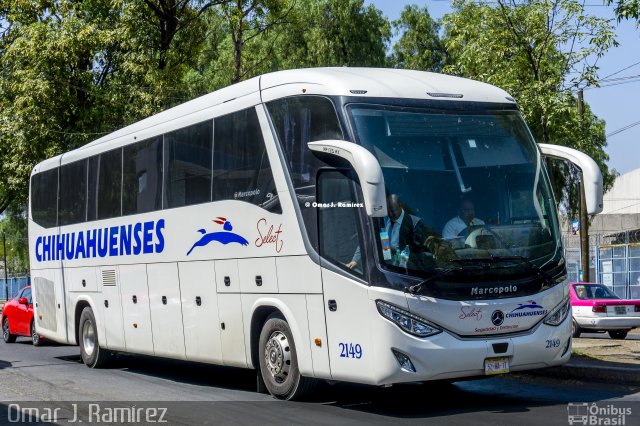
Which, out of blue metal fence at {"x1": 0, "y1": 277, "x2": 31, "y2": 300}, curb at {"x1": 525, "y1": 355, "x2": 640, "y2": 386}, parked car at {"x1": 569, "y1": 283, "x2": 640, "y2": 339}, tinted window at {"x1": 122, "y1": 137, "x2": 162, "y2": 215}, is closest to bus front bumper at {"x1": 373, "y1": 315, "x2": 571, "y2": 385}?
curb at {"x1": 525, "y1": 355, "x2": 640, "y2": 386}

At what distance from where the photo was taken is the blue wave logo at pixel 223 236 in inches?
488

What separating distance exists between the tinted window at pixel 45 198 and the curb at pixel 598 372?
32.5 ft

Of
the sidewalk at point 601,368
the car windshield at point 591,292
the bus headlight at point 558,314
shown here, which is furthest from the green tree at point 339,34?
the bus headlight at point 558,314

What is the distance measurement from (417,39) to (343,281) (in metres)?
46.3

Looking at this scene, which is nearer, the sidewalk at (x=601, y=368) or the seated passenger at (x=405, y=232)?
the seated passenger at (x=405, y=232)

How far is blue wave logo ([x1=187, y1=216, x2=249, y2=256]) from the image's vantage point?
12.4m

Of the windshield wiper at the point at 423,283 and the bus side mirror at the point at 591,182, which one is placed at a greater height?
Result: the bus side mirror at the point at 591,182

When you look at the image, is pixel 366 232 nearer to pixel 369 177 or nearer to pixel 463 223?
pixel 369 177

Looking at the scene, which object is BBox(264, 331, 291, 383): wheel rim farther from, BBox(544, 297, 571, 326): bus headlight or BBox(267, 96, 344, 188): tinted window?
BBox(544, 297, 571, 326): bus headlight

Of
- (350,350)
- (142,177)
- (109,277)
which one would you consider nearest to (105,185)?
(109,277)

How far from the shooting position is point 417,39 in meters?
55.2

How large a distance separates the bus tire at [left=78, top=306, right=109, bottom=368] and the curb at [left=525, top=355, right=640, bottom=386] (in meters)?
7.67

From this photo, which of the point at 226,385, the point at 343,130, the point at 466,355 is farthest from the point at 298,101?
the point at 226,385

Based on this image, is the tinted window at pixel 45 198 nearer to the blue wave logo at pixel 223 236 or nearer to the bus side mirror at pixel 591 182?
the blue wave logo at pixel 223 236
